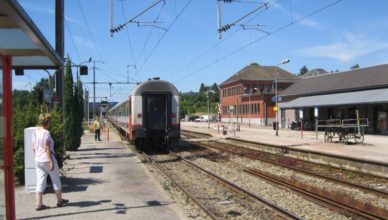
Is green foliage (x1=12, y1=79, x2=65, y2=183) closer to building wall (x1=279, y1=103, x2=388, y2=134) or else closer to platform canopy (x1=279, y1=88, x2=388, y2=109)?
platform canopy (x1=279, y1=88, x2=388, y2=109)

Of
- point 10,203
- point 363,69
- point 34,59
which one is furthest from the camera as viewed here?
point 363,69

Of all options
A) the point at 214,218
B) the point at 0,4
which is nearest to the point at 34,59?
the point at 0,4

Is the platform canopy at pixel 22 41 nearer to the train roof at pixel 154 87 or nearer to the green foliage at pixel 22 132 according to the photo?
the green foliage at pixel 22 132

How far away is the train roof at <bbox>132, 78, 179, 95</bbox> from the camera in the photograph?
19381 millimetres

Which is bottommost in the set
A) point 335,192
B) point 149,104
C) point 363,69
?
point 335,192

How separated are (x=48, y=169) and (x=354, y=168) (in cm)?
1135

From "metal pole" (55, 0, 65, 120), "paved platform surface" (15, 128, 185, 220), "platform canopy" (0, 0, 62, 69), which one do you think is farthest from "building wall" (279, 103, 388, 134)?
"platform canopy" (0, 0, 62, 69)


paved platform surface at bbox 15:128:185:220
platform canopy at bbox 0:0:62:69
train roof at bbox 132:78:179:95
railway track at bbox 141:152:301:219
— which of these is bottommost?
railway track at bbox 141:152:301:219

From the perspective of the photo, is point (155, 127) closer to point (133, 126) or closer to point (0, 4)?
point (133, 126)

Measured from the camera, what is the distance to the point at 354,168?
50.0 feet

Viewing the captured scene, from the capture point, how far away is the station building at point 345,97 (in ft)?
109

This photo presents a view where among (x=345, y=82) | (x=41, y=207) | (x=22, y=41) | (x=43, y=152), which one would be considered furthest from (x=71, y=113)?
(x=345, y=82)

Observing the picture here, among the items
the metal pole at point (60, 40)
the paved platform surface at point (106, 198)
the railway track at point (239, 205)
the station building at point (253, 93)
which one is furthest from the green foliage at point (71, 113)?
the station building at point (253, 93)

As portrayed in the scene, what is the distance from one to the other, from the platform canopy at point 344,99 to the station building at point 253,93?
1508cm
